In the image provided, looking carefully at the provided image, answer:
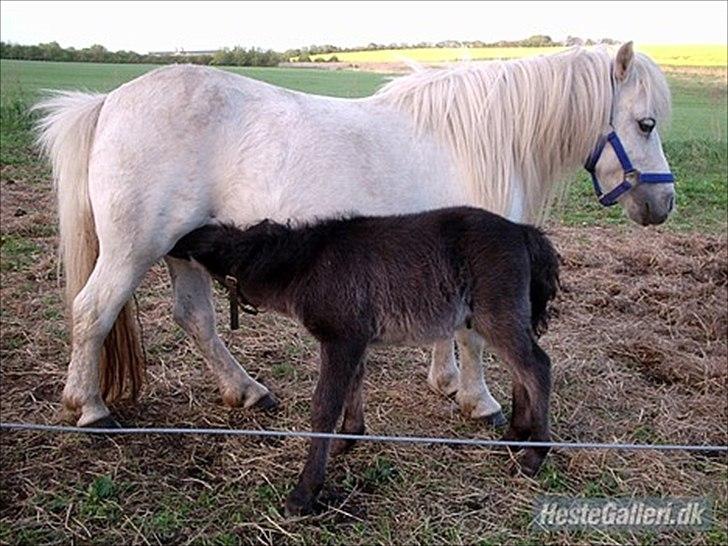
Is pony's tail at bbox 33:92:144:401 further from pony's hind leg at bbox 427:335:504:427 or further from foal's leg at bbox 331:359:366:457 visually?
pony's hind leg at bbox 427:335:504:427

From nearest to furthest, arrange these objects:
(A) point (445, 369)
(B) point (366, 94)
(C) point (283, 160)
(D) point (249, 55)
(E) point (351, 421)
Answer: (C) point (283, 160)
(E) point (351, 421)
(A) point (445, 369)
(D) point (249, 55)
(B) point (366, 94)

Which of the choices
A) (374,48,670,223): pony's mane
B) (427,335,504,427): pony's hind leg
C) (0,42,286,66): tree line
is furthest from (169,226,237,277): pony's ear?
(0,42,286,66): tree line

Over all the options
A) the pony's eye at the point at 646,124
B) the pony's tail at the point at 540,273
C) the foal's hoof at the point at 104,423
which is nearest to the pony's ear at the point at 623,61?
the pony's eye at the point at 646,124

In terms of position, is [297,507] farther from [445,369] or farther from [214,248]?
[445,369]

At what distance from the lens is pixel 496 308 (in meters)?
2.74

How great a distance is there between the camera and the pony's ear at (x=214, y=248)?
2.74m

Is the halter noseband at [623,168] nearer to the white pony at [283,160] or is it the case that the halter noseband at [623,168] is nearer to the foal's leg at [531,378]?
the white pony at [283,160]

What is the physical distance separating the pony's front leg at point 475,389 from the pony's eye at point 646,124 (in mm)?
1278

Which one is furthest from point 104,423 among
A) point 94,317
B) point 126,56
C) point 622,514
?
point 126,56

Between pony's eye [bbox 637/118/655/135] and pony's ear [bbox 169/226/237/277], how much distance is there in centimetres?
202

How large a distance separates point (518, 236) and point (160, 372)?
2213 millimetres

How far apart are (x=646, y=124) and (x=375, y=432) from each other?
6.36ft

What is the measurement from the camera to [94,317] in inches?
125

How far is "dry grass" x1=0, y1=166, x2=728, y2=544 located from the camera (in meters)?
2.67
